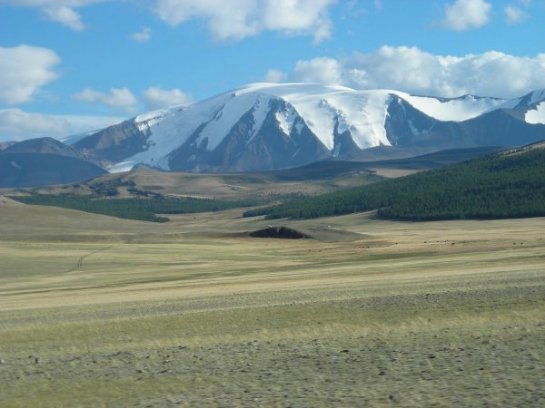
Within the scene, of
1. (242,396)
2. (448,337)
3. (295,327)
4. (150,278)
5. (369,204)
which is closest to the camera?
(242,396)

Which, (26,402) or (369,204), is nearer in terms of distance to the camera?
(26,402)

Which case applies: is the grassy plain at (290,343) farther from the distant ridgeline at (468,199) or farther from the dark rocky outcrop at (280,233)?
the distant ridgeline at (468,199)

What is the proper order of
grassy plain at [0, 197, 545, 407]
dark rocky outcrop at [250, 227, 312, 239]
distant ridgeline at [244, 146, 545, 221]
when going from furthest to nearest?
1. distant ridgeline at [244, 146, 545, 221]
2. dark rocky outcrop at [250, 227, 312, 239]
3. grassy plain at [0, 197, 545, 407]

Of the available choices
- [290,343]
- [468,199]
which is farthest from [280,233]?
[290,343]

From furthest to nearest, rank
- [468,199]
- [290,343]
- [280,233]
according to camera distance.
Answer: [468,199], [280,233], [290,343]

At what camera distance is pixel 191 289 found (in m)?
44.5

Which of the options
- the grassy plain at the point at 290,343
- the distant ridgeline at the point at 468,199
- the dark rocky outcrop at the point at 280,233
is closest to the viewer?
the grassy plain at the point at 290,343

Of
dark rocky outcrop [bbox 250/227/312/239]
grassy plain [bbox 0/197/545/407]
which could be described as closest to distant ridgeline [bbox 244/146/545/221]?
dark rocky outcrop [bbox 250/227/312/239]

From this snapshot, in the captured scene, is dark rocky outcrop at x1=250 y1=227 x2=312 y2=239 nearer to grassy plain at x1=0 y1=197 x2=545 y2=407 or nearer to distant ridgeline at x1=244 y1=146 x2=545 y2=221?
distant ridgeline at x1=244 y1=146 x2=545 y2=221

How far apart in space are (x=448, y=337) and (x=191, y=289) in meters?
25.7

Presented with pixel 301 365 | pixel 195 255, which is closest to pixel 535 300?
pixel 301 365

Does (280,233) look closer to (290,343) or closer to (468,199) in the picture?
(468,199)

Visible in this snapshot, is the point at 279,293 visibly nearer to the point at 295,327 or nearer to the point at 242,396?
the point at 295,327

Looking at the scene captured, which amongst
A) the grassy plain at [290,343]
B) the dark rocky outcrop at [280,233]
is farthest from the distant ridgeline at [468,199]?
the grassy plain at [290,343]
